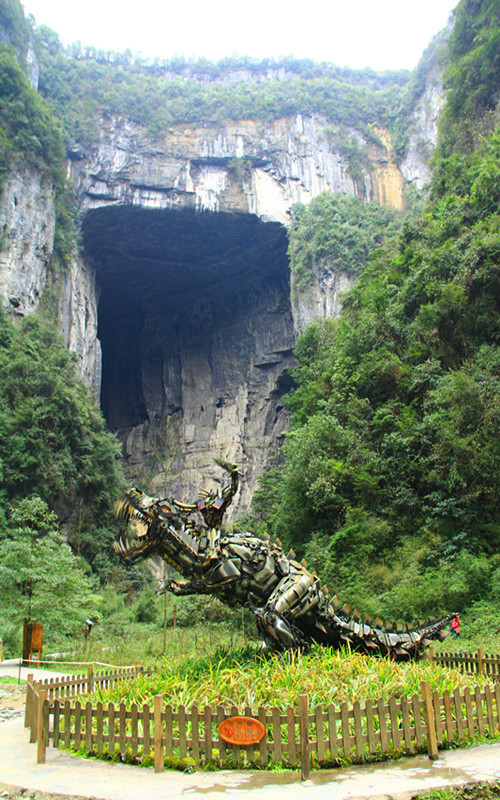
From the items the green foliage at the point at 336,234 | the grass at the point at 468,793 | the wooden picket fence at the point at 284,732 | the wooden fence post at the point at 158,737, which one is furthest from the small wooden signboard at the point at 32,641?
the green foliage at the point at 336,234

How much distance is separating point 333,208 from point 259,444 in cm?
1503

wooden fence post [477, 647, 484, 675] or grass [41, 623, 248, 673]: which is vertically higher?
wooden fence post [477, 647, 484, 675]

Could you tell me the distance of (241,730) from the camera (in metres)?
4.06

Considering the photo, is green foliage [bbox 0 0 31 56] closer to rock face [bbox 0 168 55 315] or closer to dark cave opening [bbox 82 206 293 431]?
rock face [bbox 0 168 55 315]

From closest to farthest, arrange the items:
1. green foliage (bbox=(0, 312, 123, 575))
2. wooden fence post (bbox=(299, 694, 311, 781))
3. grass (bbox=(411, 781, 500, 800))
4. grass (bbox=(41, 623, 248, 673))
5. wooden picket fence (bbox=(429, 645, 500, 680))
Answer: grass (bbox=(411, 781, 500, 800)) < wooden fence post (bbox=(299, 694, 311, 781)) < wooden picket fence (bbox=(429, 645, 500, 680)) < grass (bbox=(41, 623, 248, 673)) < green foliage (bbox=(0, 312, 123, 575))

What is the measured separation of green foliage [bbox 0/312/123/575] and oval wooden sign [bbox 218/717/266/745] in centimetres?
1739

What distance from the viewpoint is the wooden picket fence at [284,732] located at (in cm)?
408

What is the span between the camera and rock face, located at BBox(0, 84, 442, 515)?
32.4 metres

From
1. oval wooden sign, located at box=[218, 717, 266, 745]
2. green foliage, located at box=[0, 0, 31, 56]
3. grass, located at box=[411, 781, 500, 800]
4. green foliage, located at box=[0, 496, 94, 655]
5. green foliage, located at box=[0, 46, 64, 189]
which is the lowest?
grass, located at box=[411, 781, 500, 800]

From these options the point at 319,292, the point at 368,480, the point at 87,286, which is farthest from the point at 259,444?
the point at 368,480

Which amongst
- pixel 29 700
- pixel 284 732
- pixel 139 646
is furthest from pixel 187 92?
pixel 284 732

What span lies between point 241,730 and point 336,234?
2954cm

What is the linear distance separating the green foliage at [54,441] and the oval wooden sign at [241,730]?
57.0 feet

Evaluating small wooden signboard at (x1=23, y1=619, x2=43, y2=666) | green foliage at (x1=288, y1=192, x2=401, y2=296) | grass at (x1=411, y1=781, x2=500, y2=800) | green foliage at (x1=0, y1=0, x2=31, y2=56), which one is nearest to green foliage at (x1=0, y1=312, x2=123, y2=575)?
small wooden signboard at (x1=23, y1=619, x2=43, y2=666)
